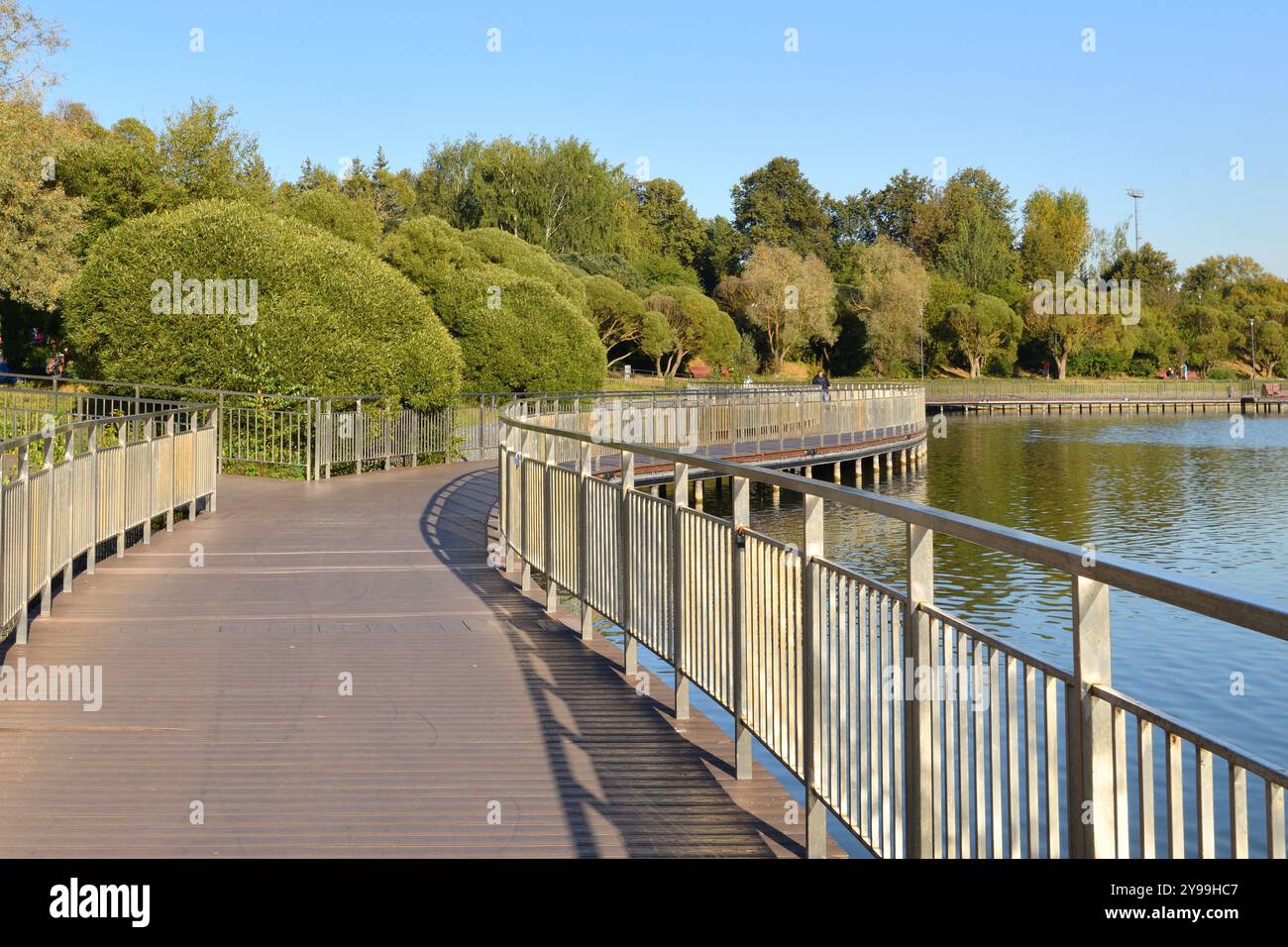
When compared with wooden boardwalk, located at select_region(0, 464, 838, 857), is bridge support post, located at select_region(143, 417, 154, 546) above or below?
above

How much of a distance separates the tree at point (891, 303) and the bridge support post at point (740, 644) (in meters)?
83.4

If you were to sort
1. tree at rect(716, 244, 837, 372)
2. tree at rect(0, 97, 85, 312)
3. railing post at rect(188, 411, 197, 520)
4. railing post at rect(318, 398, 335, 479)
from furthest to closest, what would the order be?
1. tree at rect(716, 244, 837, 372)
2. tree at rect(0, 97, 85, 312)
3. railing post at rect(318, 398, 335, 479)
4. railing post at rect(188, 411, 197, 520)

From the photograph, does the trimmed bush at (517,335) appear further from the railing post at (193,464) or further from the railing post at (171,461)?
the railing post at (171,461)

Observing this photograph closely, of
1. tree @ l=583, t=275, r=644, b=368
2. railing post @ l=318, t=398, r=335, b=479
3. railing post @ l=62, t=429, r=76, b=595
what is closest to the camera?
railing post @ l=62, t=429, r=76, b=595

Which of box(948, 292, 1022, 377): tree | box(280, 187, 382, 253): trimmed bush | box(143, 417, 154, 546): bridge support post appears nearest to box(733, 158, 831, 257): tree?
box(948, 292, 1022, 377): tree

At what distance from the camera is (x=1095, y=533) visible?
24.2 meters

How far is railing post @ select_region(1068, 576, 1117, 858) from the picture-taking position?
2.82 m

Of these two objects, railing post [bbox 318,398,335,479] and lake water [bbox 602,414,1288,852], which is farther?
railing post [bbox 318,398,335,479]

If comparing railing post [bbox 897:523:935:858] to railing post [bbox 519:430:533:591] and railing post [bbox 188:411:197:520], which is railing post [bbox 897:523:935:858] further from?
railing post [bbox 188:411:197:520]

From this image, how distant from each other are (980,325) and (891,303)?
8898mm

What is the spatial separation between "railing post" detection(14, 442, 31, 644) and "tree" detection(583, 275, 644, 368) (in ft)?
180

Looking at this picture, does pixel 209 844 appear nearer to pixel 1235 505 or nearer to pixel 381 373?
pixel 381 373

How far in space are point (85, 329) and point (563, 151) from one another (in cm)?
5119
